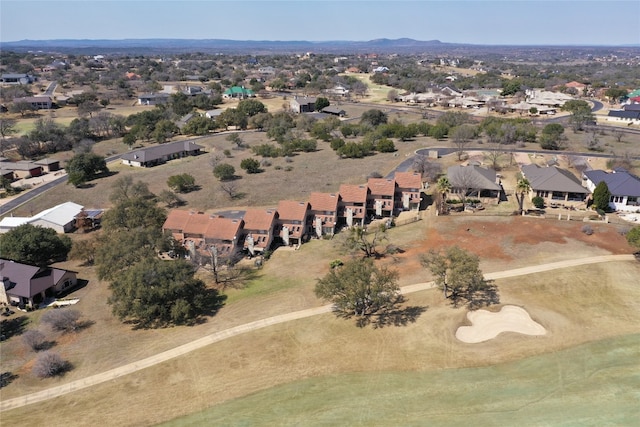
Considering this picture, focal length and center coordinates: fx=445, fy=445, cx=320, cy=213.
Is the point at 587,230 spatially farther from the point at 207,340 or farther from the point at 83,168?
the point at 83,168

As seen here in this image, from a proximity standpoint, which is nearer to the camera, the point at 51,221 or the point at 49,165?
the point at 51,221

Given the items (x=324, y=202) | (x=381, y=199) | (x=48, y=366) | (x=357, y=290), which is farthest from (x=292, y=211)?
(x=48, y=366)

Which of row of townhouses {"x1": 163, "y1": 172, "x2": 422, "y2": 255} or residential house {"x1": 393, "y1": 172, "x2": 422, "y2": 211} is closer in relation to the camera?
row of townhouses {"x1": 163, "y1": 172, "x2": 422, "y2": 255}

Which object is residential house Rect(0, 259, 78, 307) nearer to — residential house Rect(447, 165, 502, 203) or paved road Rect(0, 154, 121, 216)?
paved road Rect(0, 154, 121, 216)

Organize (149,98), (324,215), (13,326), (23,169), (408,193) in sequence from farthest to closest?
1. (149,98)
2. (23,169)
3. (408,193)
4. (324,215)
5. (13,326)

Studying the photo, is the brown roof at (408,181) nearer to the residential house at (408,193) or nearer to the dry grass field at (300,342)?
the residential house at (408,193)

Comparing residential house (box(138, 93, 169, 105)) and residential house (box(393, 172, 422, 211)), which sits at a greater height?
residential house (box(138, 93, 169, 105))

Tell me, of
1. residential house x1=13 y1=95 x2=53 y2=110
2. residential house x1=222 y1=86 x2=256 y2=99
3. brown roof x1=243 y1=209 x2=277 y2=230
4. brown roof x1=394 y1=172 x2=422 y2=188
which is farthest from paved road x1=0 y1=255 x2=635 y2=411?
residential house x1=222 y1=86 x2=256 y2=99
